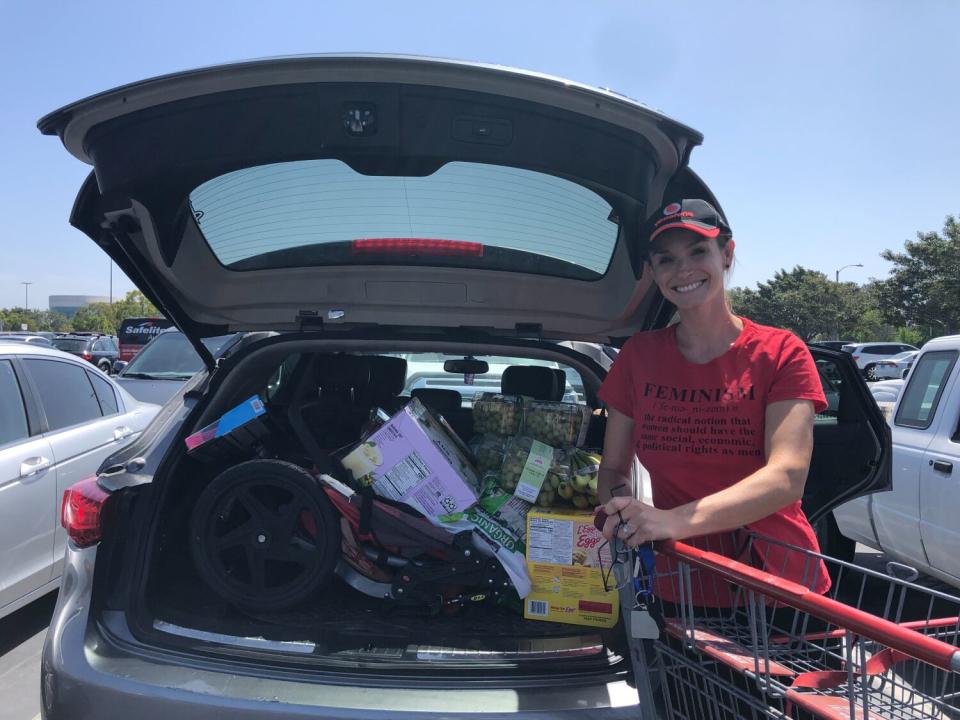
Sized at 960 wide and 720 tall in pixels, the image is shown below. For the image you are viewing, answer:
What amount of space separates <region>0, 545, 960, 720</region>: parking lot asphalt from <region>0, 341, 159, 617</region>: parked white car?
235mm

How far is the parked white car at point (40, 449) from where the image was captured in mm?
3672

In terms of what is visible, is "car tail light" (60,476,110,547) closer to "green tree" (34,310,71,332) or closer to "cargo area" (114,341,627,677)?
"cargo area" (114,341,627,677)

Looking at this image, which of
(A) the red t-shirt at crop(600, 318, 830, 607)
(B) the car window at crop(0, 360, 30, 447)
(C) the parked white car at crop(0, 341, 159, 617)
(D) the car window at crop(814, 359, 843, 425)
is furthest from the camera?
(D) the car window at crop(814, 359, 843, 425)

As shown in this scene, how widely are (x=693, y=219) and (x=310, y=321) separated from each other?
64.8 inches

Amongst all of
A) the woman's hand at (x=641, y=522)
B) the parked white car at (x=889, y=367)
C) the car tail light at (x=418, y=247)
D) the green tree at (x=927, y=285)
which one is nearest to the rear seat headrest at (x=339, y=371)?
the car tail light at (x=418, y=247)

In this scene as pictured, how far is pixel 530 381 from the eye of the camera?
3.74 m

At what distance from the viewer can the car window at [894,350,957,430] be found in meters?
4.36

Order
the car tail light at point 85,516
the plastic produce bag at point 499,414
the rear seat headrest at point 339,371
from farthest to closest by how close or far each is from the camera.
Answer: the rear seat headrest at point 339,371, the plastic produce bag at point 499,414, the car tail light at point 85,516

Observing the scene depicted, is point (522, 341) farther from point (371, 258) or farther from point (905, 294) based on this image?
point (905, 294)

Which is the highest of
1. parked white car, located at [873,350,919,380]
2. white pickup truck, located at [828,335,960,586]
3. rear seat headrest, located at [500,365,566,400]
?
rear seat headrest, located at [500,365,566,400]

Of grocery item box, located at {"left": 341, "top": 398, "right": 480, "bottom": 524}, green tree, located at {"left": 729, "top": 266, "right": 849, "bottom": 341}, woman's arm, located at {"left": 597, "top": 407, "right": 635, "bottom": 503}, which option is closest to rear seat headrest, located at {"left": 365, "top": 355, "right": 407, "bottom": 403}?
grocery item box, located at {"left": 341, "top": 398, "right": 480, "bottom": 524}

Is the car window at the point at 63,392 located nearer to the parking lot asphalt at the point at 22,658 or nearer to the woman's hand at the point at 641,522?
the parking lot asphalt at the point at 22,658

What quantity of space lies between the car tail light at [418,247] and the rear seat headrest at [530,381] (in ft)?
3.79

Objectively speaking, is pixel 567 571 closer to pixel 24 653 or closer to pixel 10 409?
pixel 24 653
